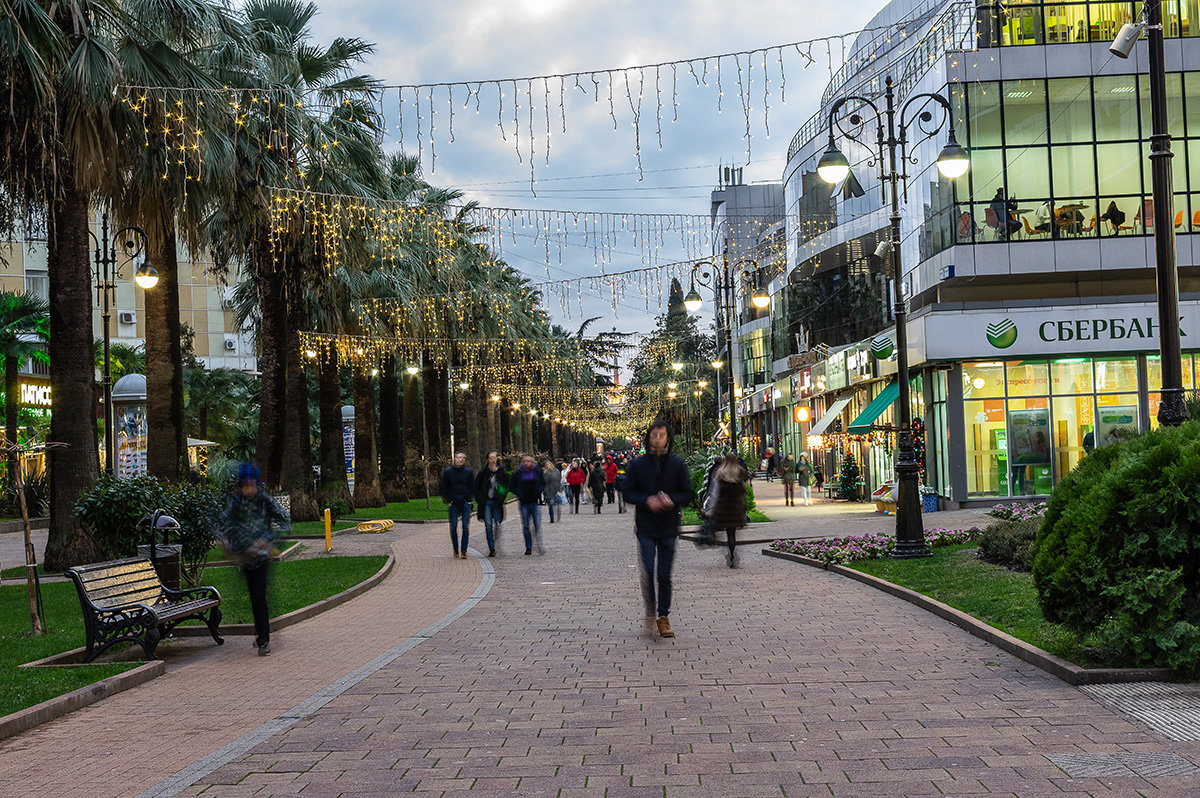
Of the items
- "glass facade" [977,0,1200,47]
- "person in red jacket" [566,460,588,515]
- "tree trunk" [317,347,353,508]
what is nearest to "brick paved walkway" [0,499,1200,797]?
"tree trunk" [317,347,353,508]

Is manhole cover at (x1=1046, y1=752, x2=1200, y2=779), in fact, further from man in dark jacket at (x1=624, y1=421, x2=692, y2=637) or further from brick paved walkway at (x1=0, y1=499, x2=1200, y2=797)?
man in dark jacket at (x1=624, y1=421, x2=692, y2=637)

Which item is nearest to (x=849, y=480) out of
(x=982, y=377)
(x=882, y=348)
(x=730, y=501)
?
(x=882, y=348)

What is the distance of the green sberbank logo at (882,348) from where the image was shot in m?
32.4

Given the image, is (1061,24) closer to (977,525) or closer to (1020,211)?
(1020,211)

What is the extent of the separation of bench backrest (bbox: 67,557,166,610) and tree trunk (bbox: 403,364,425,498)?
3190 centimetres

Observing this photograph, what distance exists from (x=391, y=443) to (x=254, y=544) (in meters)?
31.8

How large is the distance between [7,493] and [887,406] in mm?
28185

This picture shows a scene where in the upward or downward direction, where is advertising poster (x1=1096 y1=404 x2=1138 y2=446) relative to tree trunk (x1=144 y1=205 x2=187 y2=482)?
downward

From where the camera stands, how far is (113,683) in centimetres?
848

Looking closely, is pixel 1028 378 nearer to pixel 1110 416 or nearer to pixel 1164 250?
pixel 1110 416

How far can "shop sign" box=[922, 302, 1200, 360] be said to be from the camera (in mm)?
29266

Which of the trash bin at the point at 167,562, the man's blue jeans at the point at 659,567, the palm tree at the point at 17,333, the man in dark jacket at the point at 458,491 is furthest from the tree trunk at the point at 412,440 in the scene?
the man's blue jeans at the point at 659,567

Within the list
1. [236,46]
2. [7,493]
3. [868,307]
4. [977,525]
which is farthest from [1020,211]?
[7,493]

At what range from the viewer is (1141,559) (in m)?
7.30
